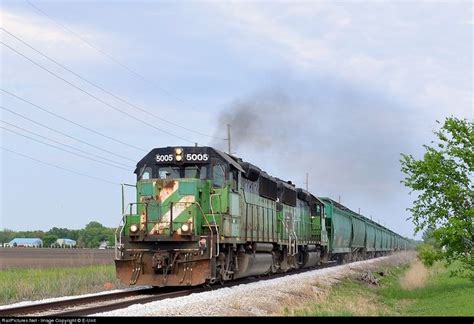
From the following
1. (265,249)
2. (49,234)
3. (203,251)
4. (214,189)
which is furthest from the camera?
(49,234)

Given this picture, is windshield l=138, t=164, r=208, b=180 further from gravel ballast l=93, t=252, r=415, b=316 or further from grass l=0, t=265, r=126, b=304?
grass l=0, t=265, r=126, b=304

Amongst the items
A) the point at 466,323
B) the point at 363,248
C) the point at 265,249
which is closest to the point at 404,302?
the point at 265,249

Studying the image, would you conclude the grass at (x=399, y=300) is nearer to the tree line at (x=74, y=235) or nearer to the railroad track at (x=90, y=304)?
the railroad track at (x=90, y=304)

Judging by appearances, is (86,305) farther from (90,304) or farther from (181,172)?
(181,172)

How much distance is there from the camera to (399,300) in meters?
21.1

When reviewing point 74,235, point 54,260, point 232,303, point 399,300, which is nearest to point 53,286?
point 232,303

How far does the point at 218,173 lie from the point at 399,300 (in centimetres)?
797

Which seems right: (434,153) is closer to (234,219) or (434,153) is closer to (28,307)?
(234,219)

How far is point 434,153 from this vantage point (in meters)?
21.0

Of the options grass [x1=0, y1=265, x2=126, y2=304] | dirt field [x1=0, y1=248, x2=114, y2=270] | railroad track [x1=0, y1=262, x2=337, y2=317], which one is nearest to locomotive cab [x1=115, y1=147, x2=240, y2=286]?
railroad track [x1=0, y1=262, x2=337, y2=317]

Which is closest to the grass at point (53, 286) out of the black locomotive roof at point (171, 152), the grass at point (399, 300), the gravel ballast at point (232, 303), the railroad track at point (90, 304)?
the railroad track at point (90, 304)

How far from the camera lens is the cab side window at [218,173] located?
17.5m

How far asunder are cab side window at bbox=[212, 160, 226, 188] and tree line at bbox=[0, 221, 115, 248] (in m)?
87.2

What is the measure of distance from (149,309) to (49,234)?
116 m
